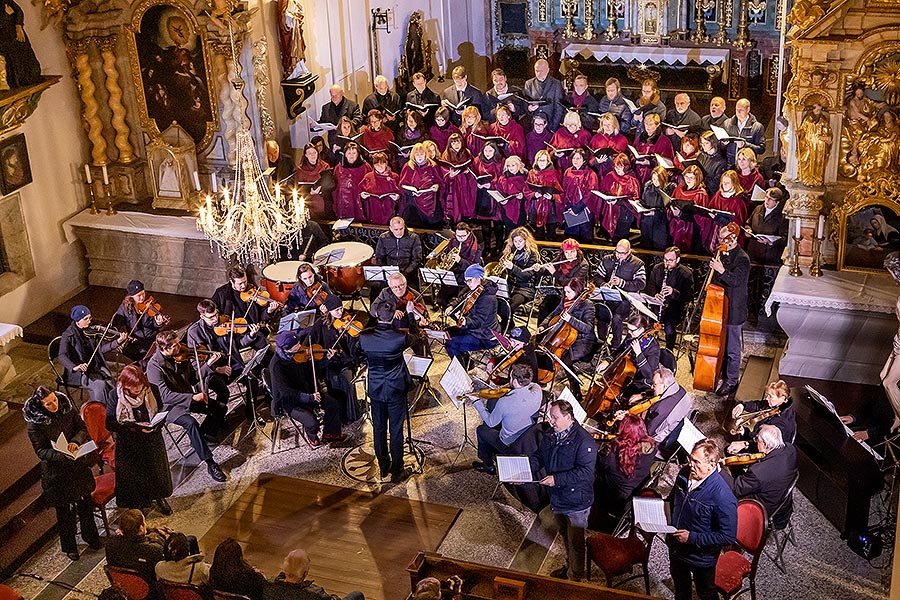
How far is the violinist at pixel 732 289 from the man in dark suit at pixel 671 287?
33 cm

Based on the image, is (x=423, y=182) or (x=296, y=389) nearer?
(x=296, y=389)

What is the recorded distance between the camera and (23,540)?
1013cm

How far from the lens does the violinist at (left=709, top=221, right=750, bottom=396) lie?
11.4m

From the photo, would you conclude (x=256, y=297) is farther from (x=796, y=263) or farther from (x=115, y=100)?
(x=796, y=263)

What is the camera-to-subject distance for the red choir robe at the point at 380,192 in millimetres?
13789

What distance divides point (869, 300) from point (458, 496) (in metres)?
4.19

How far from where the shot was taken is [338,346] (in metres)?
11.1

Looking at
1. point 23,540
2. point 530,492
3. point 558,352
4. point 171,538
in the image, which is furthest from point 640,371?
point 23,540

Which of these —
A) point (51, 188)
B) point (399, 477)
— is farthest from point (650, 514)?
point (51, 188)

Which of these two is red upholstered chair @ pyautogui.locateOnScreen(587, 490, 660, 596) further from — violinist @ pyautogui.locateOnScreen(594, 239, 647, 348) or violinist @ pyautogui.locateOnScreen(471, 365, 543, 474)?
violinist @ pyautogui.locateOnScreen(594, 239, 647, 348)

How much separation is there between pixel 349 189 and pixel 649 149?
3.44 m

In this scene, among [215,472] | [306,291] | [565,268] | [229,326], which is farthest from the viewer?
[565,268]

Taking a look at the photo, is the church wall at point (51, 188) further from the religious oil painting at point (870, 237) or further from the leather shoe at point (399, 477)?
the religious oil painting at point (870, 237)

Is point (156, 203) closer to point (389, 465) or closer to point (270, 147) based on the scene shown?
point (270, 147)
